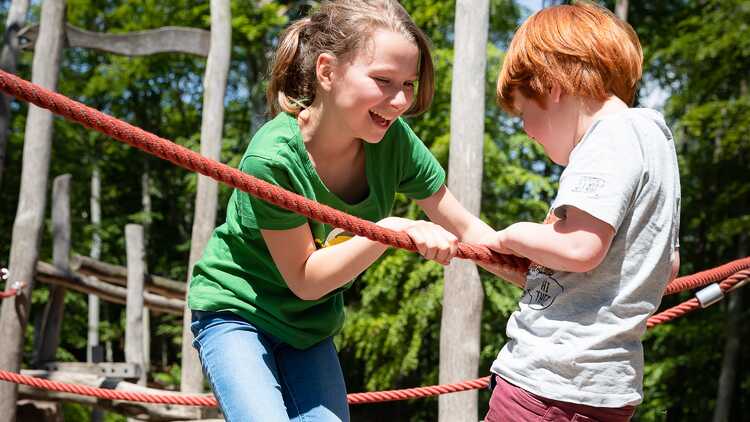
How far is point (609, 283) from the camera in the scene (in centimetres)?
160

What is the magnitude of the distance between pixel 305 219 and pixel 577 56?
666 mm

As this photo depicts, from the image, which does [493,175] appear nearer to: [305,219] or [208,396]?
[208,396]

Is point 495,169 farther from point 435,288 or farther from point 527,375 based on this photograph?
point 527,375

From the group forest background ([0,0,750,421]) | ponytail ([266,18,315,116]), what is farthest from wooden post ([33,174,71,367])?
ponytail ([266,18,315,116])

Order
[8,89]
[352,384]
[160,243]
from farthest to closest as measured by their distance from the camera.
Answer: [160,243], [352,384], [8,89]

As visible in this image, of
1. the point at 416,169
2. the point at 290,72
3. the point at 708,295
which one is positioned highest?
the point at 290,72

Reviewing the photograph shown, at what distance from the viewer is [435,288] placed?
31.8 feet

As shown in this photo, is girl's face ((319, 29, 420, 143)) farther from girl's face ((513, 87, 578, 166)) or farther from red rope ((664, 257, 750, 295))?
red rope ((664, 257, 750, 295))

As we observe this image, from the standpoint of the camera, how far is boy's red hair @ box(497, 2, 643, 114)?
1.66 metres

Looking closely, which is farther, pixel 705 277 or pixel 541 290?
pixel 705 277

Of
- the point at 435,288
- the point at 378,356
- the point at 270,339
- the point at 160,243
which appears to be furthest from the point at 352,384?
the point at 270,339

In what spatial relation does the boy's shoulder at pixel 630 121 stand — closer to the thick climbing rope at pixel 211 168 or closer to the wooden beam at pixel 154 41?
the thick climbing rope at pixel 211 168

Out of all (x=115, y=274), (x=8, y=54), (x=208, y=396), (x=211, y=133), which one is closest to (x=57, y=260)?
(x=115, y=274)

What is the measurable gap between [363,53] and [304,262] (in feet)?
1.61
